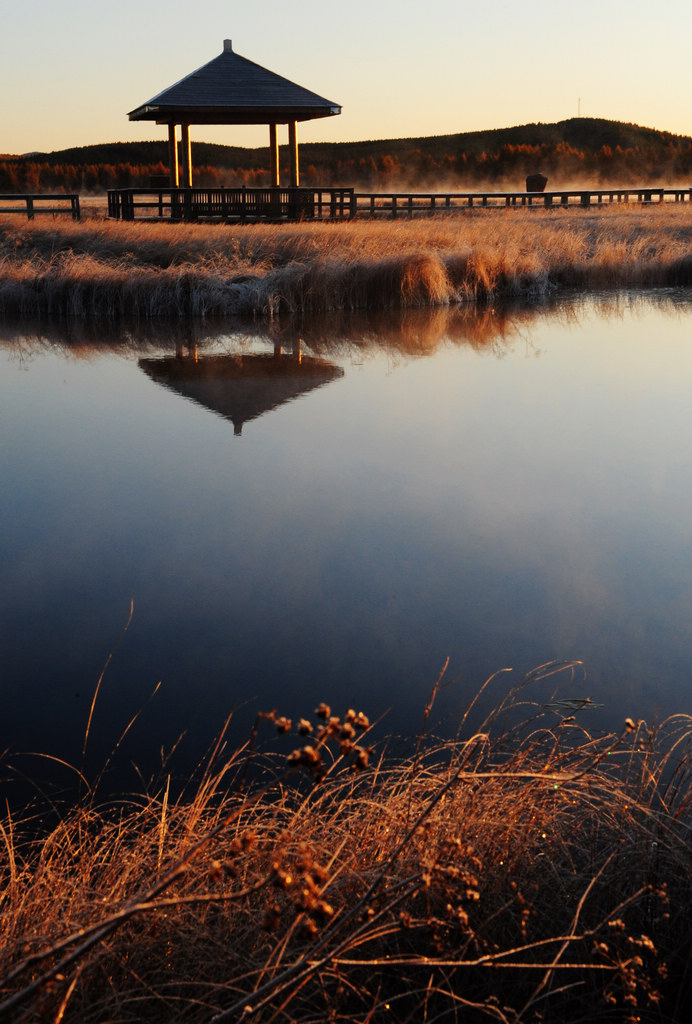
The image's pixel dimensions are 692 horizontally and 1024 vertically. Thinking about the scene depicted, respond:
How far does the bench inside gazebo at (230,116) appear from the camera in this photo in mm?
19938

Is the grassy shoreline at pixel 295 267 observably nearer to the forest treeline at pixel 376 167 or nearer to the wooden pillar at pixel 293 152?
the wooden pillar at pixel 293 152

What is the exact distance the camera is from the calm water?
3.33 m

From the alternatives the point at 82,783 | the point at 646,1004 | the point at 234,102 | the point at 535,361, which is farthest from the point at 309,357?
the point at 234,102

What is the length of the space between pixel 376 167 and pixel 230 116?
2805 cm

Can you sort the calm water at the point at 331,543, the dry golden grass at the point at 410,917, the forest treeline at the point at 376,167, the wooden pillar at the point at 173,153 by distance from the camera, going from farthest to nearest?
the forest treeline at the point at 376,167 → the wooden pillar at the point at 173,153 → the calm water at the point at 331,543 → the dry golden grass at the point at 410,917

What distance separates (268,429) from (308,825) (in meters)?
4.71

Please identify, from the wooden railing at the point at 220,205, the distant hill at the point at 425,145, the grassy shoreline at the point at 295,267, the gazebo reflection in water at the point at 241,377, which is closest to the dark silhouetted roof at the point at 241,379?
the gazebo reflection in water at the point at 241,377

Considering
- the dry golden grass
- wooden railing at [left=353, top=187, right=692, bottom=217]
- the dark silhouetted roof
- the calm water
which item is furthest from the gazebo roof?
the dry golden grass

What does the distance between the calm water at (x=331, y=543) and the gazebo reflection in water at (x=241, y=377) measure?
40 millimetres

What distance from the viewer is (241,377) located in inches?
340

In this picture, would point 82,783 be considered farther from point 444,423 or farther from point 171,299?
point 171,299

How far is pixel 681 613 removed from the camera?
3826 mm

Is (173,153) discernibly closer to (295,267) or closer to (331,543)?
(295,267)

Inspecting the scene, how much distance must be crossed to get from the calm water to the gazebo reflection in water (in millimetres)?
40
